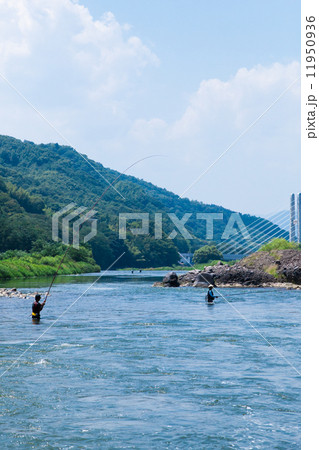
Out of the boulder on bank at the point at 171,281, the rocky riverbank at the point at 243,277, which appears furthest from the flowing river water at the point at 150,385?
the boulder on bank at the point at 171,281

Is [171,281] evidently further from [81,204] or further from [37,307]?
[81,204]

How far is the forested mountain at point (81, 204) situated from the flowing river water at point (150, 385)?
2902 centimetres

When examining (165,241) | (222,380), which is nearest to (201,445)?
(222,380)

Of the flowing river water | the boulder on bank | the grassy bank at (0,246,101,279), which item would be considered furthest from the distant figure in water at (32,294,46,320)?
the grassy bank at (0,246,101,279)

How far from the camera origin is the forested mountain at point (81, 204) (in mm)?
80125

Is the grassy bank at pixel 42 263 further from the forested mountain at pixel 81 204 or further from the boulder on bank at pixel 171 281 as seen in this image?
the boulder on bank at pixel 171 281

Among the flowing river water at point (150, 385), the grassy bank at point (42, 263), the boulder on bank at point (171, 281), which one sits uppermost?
the grassy bank at point (42, 263)

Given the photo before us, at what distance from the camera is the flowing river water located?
7.62 metres

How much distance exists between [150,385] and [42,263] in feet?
188

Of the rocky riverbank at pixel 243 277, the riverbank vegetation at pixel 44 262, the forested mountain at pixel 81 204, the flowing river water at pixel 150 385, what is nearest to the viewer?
the flowing river water at pixel 150 385

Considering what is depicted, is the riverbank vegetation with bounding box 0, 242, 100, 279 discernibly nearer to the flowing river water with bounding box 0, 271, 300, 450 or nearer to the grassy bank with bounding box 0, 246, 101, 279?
the grassy bank with bounding box 0, 246, 101, 279

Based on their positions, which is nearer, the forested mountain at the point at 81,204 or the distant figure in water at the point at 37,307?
the distant figure in water at the point at 37,307

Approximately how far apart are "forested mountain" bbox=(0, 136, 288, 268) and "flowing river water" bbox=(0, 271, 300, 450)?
29.0 m

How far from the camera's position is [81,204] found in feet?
388
